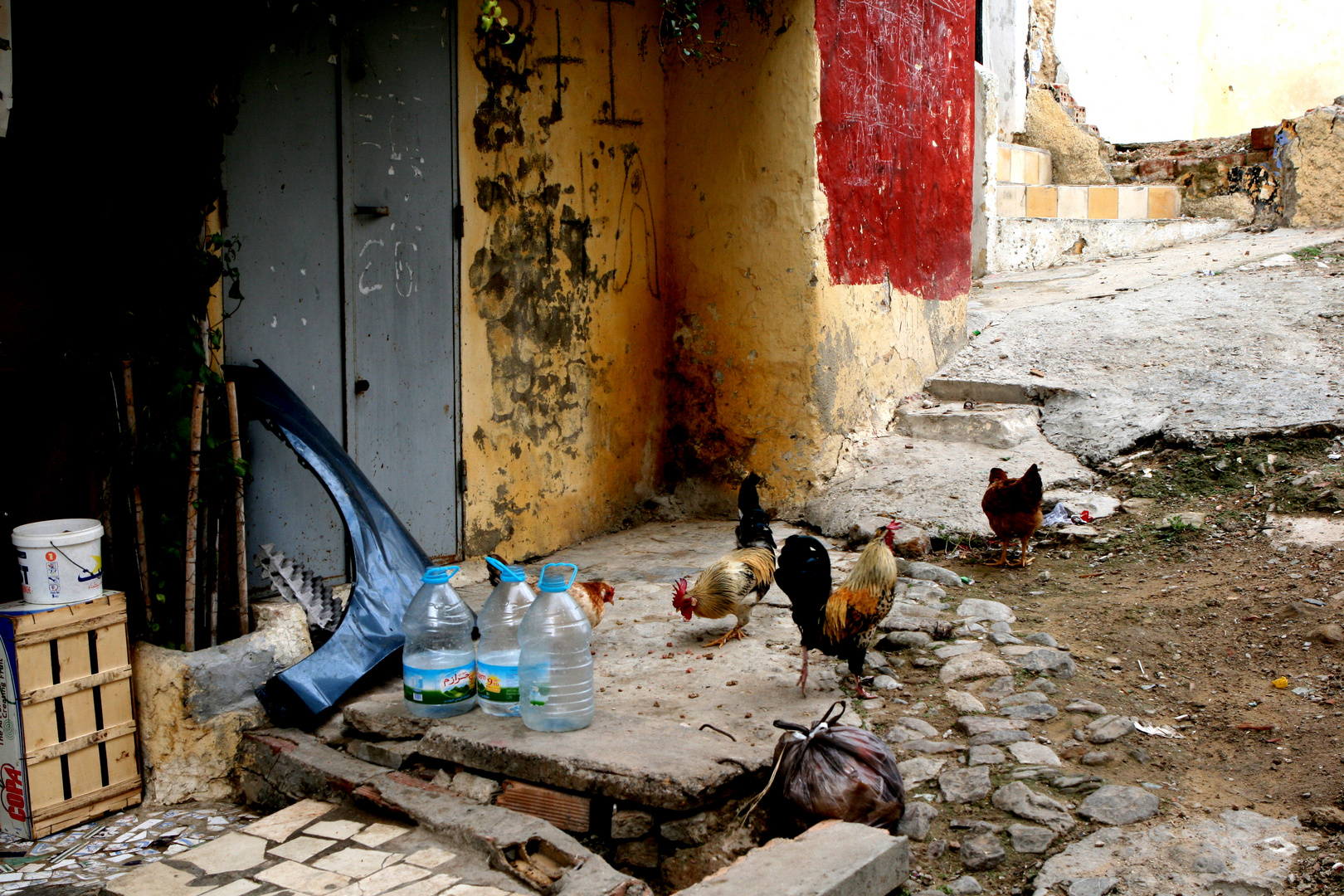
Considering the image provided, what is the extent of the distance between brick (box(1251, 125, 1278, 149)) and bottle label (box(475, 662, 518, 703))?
11627mm

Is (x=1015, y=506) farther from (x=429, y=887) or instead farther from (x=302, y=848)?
(x=302, y=848)

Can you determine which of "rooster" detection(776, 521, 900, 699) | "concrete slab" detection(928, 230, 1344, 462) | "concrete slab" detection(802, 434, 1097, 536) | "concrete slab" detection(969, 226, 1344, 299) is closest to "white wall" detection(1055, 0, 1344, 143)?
"concrete slab" detection(969, 226, 1344, 299)

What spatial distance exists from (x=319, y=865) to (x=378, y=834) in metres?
0.20

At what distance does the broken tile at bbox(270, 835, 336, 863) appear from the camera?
114 inches

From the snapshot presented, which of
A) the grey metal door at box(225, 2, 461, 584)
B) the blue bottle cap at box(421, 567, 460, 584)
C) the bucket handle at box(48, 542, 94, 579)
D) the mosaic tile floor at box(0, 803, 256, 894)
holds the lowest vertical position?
the mosaic tile floor at box(0, 803, 256, 894)

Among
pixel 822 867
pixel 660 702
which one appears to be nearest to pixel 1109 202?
pixel 660 702

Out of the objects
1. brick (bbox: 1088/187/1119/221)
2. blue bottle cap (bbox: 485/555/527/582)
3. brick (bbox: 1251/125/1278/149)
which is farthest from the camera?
brick (bbox: 1088/187/1119/221)

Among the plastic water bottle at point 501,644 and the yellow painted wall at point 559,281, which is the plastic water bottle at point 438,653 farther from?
the yellow painted wall at point 559,281

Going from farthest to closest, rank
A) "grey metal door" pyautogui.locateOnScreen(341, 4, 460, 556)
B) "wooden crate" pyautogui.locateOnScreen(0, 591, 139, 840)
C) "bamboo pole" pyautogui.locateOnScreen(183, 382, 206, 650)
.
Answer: "grey metal door" pyautogui.locateOnScreen(341, 4, 460, 556) → "bamboo pole" pyautogui.locateOnScreen(183, 382, 206, 650) → "wooden crate" pyautogui.locateOnScreen(0, 591, 139, 840)

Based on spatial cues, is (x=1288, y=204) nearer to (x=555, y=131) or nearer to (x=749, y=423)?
(x=749, y=423)

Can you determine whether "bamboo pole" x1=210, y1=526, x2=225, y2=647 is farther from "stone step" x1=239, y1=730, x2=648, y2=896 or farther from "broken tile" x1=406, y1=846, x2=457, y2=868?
"broken tile" x1=406, y1=846, x2=457, y2=868

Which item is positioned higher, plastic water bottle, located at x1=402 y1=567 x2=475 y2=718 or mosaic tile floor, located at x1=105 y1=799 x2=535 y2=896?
plastic water bottle, located at x1=402 y1=567 x2=475 y2=718

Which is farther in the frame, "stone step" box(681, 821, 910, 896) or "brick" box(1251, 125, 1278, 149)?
"brick" box(1251, 125, 1278, 149)

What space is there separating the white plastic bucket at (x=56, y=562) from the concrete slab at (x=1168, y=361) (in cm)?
557
